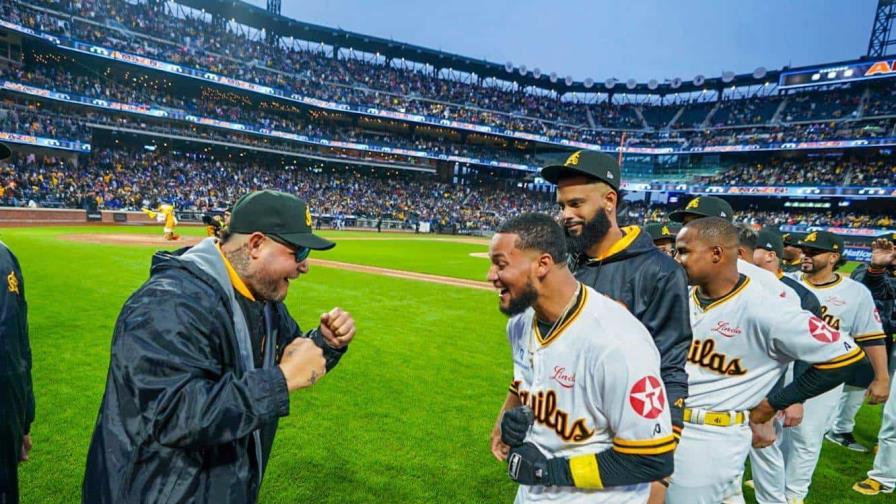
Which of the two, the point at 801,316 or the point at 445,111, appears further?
the point at 445,111

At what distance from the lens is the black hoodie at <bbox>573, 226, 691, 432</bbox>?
281 cm

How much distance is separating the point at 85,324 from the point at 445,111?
5422 cm

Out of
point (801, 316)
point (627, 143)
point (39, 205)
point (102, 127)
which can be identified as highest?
point (627, 143)

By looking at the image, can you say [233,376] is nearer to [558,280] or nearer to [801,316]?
[558,280]

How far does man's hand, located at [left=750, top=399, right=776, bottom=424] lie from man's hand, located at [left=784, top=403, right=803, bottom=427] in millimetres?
309

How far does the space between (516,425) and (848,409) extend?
6377 mm

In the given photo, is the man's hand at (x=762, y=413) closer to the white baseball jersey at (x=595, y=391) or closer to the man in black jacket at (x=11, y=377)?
the white baseball jersey at (x=595, y=391)

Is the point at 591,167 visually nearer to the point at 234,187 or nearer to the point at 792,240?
the point at 792,240

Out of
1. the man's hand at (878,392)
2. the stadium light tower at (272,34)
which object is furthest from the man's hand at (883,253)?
the stadium light tower at (272,34)

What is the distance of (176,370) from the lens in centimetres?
177

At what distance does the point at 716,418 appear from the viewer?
3275 mm

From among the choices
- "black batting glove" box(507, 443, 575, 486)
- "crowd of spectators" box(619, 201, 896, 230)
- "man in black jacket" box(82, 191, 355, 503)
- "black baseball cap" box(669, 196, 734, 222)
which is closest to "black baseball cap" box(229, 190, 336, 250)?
"man in black jacket" box(82, 191, 355, 503)

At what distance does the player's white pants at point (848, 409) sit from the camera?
6.18 m

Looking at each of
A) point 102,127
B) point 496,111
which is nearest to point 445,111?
point 496,111
